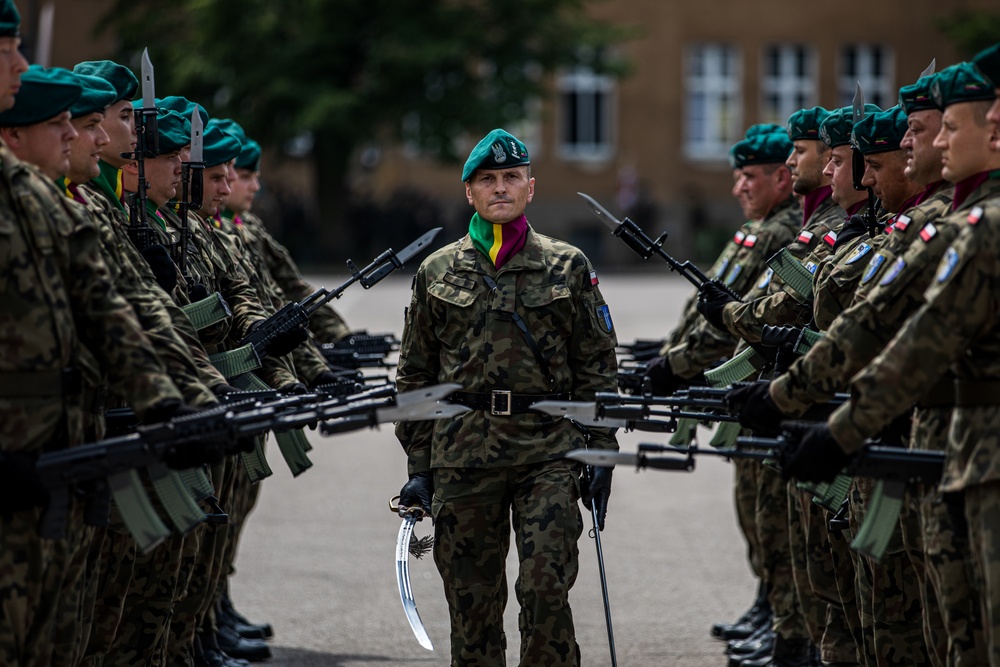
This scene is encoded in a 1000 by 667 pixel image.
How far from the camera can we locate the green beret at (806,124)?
7.79 metres

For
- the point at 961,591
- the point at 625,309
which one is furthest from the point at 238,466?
the point at 625,309

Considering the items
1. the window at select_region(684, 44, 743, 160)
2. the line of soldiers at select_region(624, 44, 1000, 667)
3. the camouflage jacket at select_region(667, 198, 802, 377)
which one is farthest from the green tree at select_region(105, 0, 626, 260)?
the line of soldiers at select_region(624, 44, 1000, 667)

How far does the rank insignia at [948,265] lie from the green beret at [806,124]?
308 cm

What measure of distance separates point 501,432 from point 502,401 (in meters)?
0.12

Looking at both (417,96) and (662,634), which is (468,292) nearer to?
(662,634)

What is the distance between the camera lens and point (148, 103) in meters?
6.43

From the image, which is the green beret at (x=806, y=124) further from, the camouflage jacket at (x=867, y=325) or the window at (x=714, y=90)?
the window at (x=714, y=90)

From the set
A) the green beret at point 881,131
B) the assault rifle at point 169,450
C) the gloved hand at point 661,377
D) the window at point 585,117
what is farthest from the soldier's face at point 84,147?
the window at point 585,117

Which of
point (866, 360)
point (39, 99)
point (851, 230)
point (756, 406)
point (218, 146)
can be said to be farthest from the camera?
point (218, 146)

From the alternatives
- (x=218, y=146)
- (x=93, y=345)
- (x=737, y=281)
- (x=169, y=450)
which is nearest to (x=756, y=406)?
(x=169, y=450)

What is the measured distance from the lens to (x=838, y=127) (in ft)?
23.6

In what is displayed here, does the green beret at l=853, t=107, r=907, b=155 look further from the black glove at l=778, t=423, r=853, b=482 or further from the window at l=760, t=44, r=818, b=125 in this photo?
the window at l=760, t=44, r=818, b=125

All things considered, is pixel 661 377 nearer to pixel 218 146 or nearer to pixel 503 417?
pixel 503 417

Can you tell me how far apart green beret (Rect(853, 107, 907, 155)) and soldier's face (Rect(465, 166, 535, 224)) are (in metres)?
1.33
